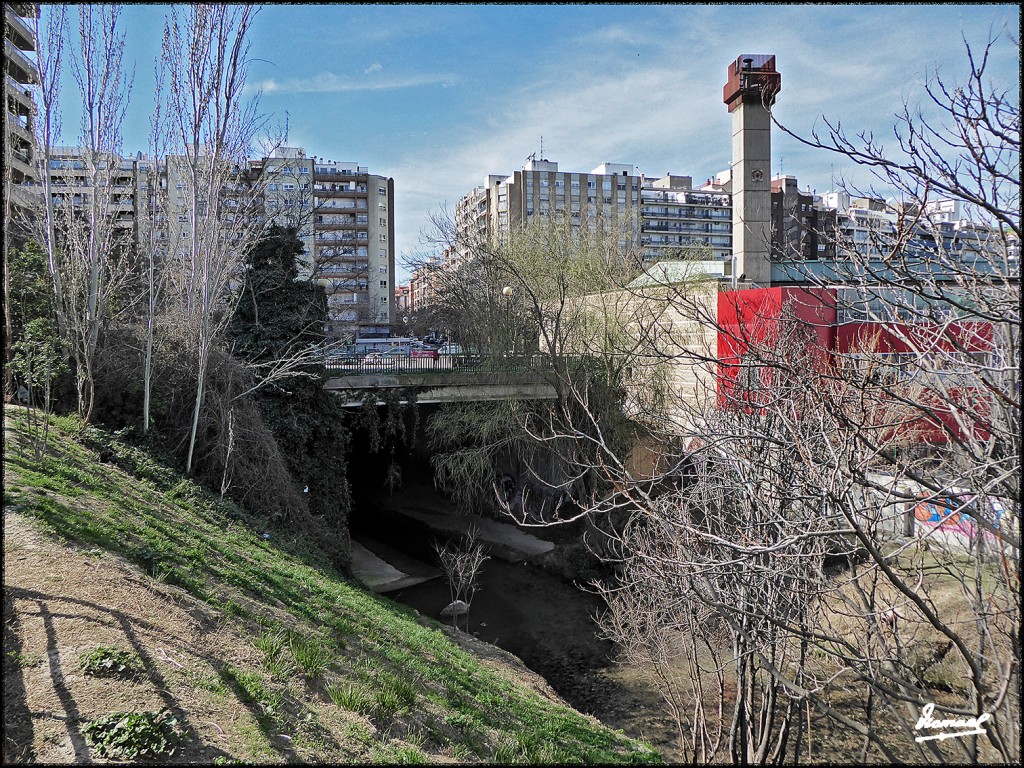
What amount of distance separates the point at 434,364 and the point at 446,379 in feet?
3.93

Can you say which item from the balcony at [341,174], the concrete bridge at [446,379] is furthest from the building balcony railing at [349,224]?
the concrete bridge at [446,379]

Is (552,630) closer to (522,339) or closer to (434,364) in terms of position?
(522,339)

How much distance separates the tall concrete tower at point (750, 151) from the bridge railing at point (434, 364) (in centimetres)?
653

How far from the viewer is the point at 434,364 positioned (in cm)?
2209

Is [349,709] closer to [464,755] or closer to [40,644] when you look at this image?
[464,755]

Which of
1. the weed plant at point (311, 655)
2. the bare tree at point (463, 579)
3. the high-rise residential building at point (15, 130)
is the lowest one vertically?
the bare tree at point (463, 579)

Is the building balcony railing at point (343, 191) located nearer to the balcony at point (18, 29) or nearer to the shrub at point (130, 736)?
the balcony at point (18, 29)

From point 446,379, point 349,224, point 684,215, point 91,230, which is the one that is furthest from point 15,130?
point 684,215

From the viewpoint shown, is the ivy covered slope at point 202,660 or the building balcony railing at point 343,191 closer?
the ivy covered slope at point 202,660

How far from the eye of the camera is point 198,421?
13.5 meters

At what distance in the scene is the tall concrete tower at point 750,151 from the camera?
1716 cm

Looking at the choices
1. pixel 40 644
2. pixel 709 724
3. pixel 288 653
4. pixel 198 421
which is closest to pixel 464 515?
pixel 198 421

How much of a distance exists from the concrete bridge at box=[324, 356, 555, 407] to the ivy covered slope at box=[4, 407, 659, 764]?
9585 millimetres

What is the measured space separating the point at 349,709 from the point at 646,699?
7.42 meters
